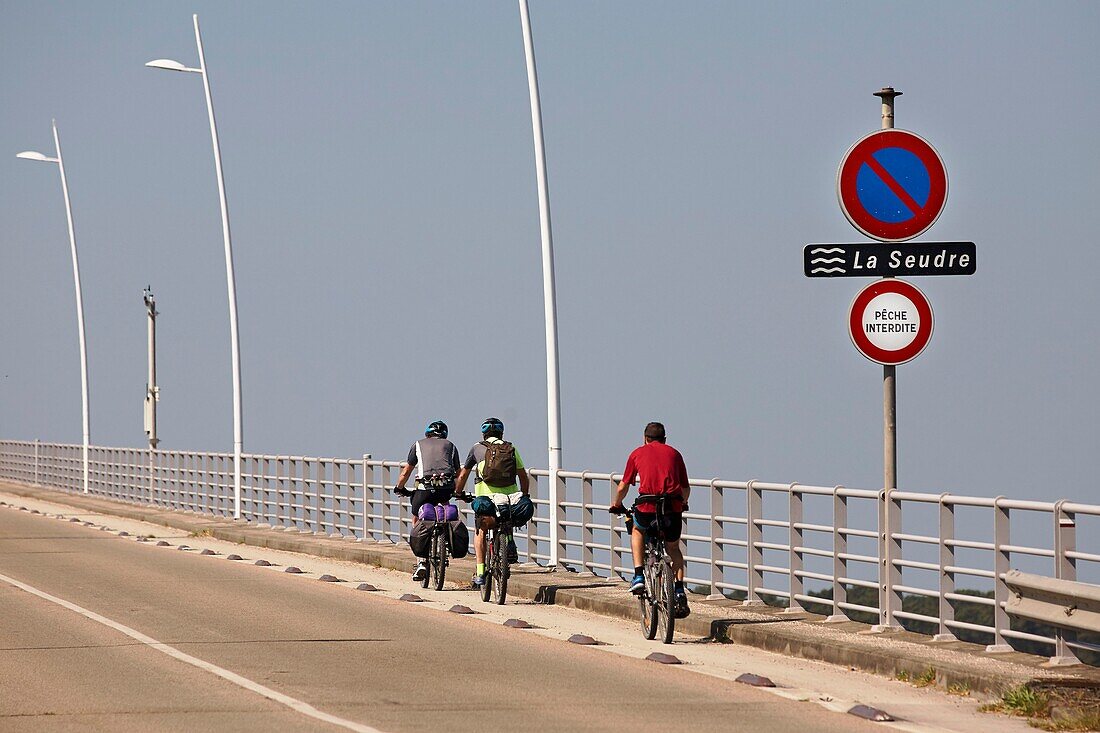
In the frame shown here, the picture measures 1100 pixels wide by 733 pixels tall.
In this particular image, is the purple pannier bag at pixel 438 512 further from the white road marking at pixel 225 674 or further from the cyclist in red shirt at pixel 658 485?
the cyclist in red shirt at pixel 658 485

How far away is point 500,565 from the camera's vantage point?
18.5 m

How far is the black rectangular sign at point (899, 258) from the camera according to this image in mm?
13781

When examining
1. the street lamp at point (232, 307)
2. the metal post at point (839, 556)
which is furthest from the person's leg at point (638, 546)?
the street lamp at point (232, 307)

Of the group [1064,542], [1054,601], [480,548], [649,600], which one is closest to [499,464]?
[480,548]

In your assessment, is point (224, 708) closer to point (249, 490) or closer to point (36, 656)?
point (36, 656)

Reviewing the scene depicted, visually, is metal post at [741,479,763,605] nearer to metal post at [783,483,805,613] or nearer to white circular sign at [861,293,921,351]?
metal post at [783,483,805,613]

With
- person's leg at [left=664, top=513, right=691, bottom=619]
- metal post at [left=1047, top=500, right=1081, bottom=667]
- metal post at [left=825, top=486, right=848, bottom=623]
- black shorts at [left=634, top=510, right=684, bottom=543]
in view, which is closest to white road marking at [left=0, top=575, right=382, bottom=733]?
black shorts at [left=634, top=510, right=684, bottom=543]

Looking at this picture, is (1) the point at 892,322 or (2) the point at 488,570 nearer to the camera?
(1) the point at 892,322

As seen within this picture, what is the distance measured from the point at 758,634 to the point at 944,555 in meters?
1.82

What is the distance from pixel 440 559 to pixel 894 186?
854 centimetres

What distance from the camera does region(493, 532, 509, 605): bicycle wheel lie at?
60.4 feet

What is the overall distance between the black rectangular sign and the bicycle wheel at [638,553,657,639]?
290 centimetres

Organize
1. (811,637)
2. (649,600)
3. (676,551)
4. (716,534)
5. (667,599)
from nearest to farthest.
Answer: (811,637) → (667,599) → (649,600) → (676,551) → (716,534)

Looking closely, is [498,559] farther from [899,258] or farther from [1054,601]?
[1054,601]
